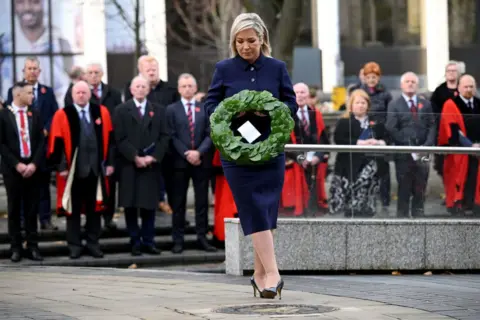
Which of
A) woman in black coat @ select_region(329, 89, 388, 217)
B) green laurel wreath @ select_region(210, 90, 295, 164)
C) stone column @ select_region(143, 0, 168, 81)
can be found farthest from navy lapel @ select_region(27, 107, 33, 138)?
stone column @ select_region(143, 0, 168, 81)

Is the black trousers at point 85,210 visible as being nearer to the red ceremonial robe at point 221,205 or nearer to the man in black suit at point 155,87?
the red ceremonial robe at point 221,205

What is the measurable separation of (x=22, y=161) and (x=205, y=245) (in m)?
2.57

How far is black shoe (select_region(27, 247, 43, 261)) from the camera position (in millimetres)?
17156

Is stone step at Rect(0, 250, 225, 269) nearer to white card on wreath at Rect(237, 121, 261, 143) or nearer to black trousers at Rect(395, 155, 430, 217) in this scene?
black trousers at Rect(395, 155, 430, 217)

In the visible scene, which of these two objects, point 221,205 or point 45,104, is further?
point 45,104

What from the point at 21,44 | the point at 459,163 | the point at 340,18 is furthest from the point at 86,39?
the point at 459,163

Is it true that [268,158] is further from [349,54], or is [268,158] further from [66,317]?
[349,54]

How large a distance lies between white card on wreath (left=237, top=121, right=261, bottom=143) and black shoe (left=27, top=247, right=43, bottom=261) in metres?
6.51

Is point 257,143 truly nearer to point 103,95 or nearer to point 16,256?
A: point 16,256

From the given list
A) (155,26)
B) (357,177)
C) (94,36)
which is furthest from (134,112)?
(94,36)

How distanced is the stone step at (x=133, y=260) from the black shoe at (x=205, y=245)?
175mm

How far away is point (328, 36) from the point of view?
48.7 metres

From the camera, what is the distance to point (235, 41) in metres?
11.4

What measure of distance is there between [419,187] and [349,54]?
34.7 meters
